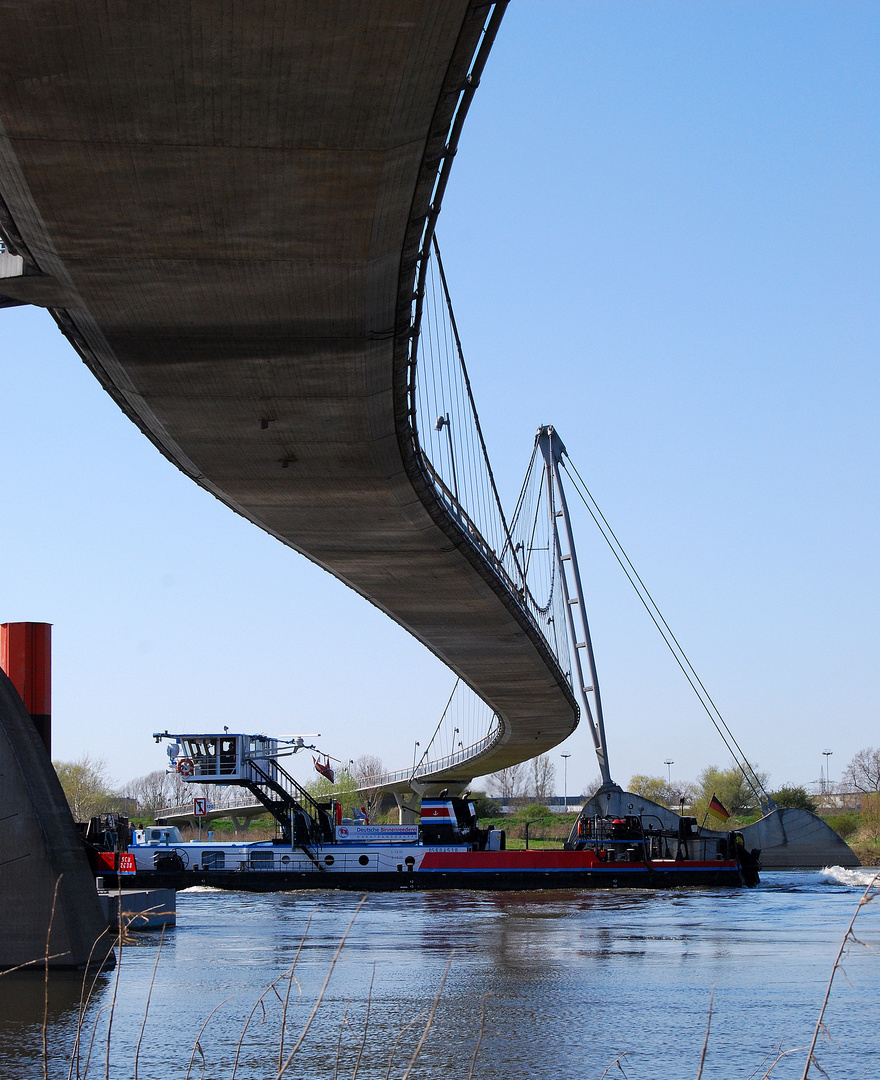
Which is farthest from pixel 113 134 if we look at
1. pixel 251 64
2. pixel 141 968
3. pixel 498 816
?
pixel 498 816

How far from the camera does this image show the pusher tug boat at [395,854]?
125 feet

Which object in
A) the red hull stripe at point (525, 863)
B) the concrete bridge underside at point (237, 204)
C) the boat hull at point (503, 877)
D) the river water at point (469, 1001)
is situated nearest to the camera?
the concrete bridge underside at point (237, 204)

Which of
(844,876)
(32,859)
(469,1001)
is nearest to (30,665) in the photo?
(32,859)

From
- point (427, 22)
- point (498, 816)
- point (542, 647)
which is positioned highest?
point (427, 22)

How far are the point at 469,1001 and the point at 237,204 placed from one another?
31.6 ft

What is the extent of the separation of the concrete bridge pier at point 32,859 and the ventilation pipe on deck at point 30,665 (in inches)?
70.0

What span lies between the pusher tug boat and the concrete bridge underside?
63.5 ft

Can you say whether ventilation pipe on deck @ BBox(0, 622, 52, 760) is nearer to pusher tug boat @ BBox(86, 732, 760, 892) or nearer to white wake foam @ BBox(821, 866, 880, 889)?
pusher tug boat @ BBox(86, 732, 760, 892)

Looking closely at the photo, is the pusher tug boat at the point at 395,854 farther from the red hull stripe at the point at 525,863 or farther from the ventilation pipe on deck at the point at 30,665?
the ventilation pipe on deck at the point at 30,665

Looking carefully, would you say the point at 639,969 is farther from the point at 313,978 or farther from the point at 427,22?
the point at 427,22

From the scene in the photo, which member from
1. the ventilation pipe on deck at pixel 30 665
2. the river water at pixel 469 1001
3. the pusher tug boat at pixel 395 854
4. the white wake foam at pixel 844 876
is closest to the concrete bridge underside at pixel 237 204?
the ventilation pipe on deck at pixel 30 665

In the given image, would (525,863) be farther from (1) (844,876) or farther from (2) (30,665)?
(2) (30,665)

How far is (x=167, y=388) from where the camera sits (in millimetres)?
17938

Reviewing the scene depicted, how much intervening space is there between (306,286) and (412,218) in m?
2.15
